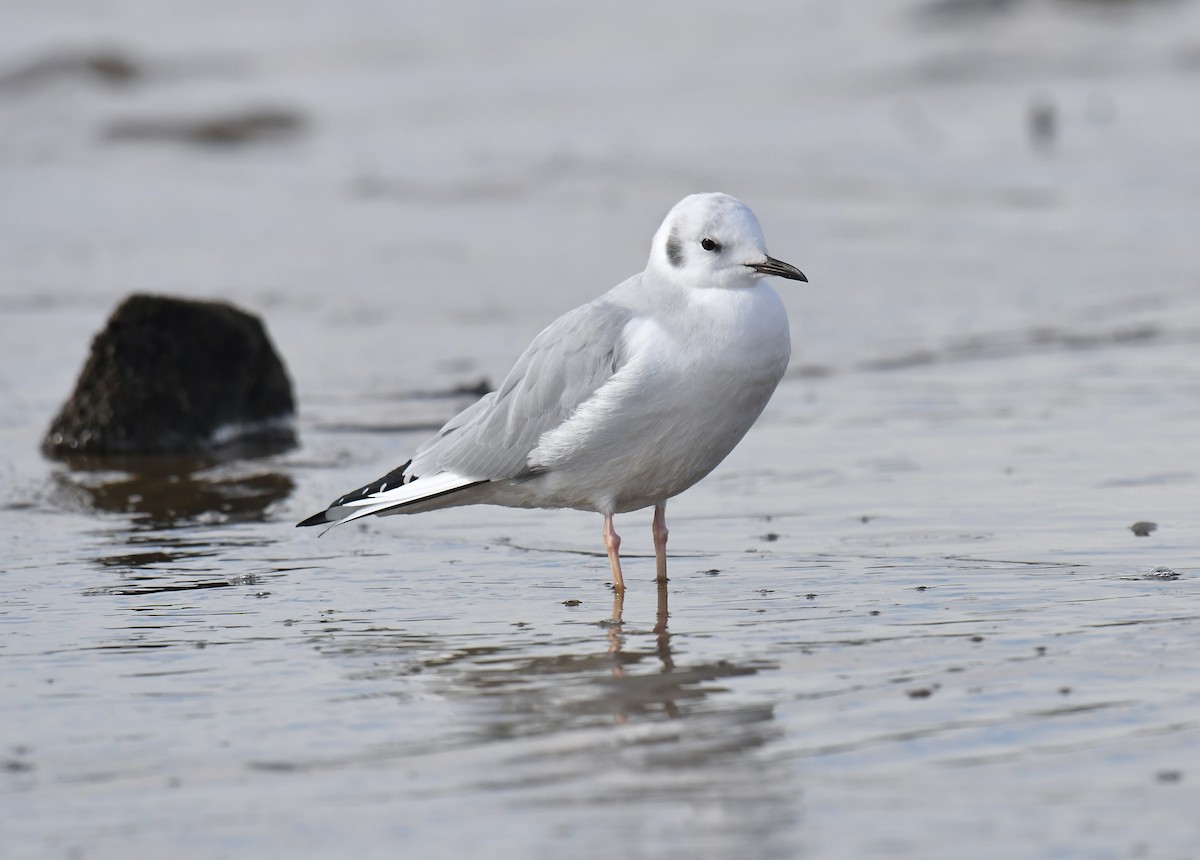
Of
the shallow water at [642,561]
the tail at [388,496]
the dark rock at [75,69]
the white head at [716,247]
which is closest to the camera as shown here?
the shallow water at [642,561]

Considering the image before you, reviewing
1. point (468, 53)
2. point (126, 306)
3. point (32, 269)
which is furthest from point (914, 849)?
point (468, 53)

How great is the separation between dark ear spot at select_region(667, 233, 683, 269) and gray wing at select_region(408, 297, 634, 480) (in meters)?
0.21

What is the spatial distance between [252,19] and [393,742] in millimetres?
26817

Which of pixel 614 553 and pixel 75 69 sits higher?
pixel 75 69

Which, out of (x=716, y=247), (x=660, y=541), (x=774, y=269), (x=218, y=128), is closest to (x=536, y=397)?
(x=660, y=541)

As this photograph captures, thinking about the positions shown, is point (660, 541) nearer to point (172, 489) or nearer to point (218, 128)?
point (172, 489)

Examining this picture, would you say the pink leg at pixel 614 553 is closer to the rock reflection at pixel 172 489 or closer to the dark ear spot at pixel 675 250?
the dark ear spot at pixel 675 250

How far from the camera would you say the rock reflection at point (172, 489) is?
6.68 metres

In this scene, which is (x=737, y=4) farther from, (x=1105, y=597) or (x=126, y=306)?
(x=1105, y=597)

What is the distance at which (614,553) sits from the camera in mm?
5523

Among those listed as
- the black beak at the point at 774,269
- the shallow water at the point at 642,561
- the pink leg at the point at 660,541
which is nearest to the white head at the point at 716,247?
the black beak at the point at 774,269

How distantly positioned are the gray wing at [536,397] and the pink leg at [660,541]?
424 mm

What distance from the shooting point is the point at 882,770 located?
12.2 feet

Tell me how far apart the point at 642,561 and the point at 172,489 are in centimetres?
214
